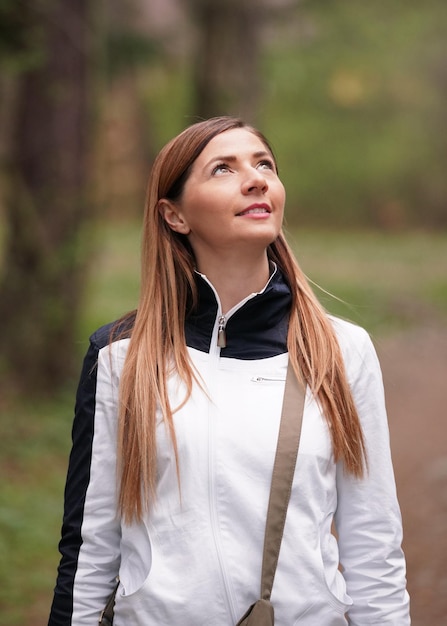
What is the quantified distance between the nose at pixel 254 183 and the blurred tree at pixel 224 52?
15493 millimetres

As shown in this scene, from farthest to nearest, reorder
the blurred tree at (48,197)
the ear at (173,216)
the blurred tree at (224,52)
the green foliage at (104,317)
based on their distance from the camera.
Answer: the blurred tree at (224,52) → the blurred tree at (48,197) → the green foliage at (104,317) → the ear at (173,216)

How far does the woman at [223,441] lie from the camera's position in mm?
2420

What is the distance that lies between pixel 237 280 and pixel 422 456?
5.17 m

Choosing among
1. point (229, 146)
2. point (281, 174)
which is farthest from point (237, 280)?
point (281, 174)

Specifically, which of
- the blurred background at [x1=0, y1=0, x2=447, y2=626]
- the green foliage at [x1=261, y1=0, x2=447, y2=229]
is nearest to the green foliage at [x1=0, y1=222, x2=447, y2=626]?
the blurred background at [x1=0, y1=0, x2=447, y2=626]

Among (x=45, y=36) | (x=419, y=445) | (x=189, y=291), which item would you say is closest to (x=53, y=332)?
(x=45, y=36)

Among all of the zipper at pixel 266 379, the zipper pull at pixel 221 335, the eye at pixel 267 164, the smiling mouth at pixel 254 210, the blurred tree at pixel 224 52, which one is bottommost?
the zipper at pixel 266 379

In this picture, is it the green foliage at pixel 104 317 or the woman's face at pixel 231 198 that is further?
the green foliage at pixel 104 317

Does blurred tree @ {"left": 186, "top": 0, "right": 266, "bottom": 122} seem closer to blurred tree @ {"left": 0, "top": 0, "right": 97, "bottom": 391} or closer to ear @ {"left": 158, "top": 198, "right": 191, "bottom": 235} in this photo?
blurred tree @ {"left": 0, "top": 0, "right": 97, "bottom": 391}

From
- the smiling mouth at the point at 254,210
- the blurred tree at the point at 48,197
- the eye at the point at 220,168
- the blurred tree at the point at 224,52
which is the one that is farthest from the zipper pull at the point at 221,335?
the blurred tree at the point at 224,52

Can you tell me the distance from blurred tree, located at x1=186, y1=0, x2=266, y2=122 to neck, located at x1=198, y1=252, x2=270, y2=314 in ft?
50.8

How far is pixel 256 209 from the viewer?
2.63 m

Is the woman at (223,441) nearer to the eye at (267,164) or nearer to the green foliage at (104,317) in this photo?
the eye at (267,164)

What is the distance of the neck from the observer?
106 inches
